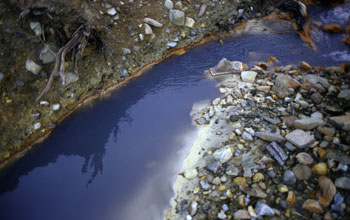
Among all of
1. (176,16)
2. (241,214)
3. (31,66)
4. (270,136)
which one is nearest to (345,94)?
(270,136)

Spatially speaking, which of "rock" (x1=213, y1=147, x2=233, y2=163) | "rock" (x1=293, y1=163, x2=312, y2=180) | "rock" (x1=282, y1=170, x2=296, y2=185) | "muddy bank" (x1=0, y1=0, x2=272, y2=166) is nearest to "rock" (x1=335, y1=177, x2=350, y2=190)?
"rock" (x1=293, y1=163, x2=312, y2=180)

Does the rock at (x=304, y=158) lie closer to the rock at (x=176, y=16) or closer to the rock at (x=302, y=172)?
the rock at (x=302, y=172)

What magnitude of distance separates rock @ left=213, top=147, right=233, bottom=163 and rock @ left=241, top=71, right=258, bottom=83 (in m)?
1.59

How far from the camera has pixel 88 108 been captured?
14.1 ft

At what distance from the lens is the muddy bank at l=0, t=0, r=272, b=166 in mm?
3947

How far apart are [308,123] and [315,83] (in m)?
1.12

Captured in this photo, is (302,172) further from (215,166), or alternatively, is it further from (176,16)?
(176,16)

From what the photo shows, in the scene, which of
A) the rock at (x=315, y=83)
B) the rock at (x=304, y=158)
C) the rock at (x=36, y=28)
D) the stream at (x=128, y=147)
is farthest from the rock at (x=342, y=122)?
the rock at (x=36, y=28)

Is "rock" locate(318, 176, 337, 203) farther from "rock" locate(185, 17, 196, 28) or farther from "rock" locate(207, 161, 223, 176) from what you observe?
"rock" locate(185, 17, 196, 28)

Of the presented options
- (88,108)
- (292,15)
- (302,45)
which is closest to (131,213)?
(88,108)

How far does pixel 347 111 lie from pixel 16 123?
4.84 m

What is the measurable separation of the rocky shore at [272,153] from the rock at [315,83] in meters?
0.01

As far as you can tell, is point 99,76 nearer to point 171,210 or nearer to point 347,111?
point 171,210

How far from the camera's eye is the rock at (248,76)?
14.7ft
